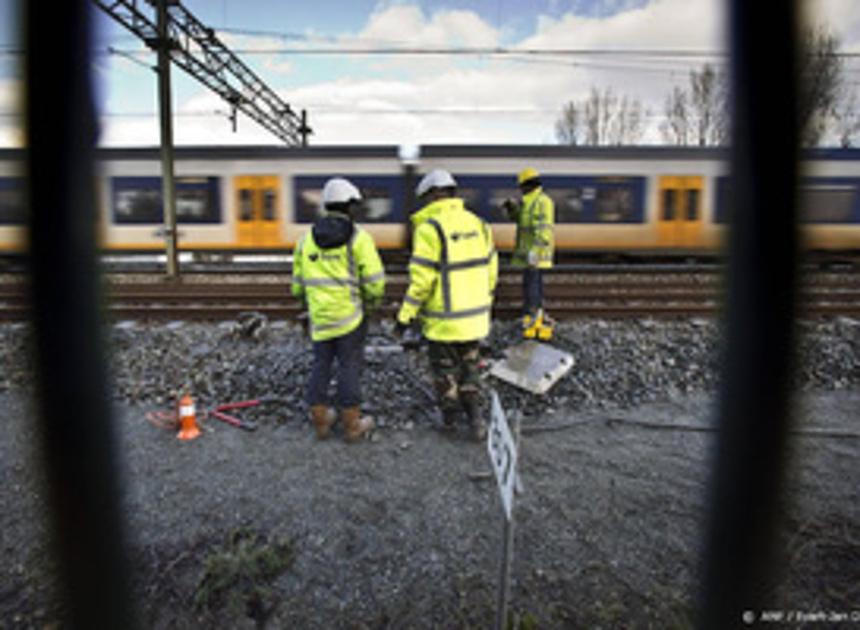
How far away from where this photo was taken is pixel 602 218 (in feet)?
38.2

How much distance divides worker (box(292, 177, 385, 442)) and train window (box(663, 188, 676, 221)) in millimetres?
10427

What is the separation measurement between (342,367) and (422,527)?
4.44 feet

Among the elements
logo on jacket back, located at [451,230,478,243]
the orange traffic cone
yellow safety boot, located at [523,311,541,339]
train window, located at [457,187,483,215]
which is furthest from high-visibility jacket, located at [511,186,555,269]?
train window, located at [457,187,483,215]

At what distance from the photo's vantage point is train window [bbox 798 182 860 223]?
11.4m

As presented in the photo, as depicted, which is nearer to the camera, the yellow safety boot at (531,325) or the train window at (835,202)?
the yellow safety boot at (531,325)

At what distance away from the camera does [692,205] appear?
11.6 m

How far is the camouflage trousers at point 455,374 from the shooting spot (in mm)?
3619

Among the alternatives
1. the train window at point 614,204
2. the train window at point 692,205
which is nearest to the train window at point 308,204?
the train window at point 614,204

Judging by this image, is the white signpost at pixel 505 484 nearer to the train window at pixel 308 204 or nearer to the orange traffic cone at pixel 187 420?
the orange traffic cone at pixel 187 420

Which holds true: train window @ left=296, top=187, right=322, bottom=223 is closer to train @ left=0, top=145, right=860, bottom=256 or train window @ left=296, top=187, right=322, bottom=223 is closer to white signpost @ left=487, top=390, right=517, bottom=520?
train @ left=0, top=145, right=860, bottom=256

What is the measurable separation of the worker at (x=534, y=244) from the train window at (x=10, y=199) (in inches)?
494

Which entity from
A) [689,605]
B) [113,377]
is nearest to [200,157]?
[113,377]

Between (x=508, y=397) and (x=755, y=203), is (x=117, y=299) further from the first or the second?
(x=755, y=203)

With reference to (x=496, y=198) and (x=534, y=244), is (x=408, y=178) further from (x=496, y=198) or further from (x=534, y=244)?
(x=534, y=244)
